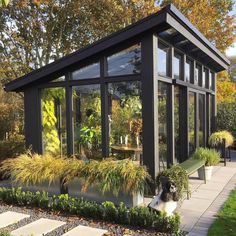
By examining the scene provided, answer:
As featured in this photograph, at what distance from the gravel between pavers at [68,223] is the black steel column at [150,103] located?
1717 mm

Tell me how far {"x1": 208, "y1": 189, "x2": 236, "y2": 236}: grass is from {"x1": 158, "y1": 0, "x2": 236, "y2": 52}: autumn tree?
1122 centimetres

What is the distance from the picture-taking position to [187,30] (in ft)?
23.4

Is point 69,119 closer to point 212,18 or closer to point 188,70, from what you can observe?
point 188,70

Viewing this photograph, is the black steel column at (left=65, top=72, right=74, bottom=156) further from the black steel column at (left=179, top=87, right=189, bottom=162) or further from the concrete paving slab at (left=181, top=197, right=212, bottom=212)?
the black steel column at (left=179, top=87, right=189, bottom=162)

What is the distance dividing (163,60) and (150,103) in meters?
1.28

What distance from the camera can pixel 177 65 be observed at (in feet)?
27.0

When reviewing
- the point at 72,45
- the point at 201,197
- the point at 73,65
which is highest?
the point at 72,45

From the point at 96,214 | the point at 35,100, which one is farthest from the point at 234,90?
the point at 96,214

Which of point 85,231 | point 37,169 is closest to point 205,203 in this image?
point 85,231

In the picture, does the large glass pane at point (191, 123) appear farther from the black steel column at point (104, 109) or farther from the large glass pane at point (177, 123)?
the black steel column at point (104, 109)

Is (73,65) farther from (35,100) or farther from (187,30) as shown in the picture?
(187,30)

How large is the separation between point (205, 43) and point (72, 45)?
9.68m

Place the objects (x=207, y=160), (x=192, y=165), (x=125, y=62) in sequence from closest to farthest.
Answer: (x=125, y=62)
(x=192, y=165)
(x=207, y=160)

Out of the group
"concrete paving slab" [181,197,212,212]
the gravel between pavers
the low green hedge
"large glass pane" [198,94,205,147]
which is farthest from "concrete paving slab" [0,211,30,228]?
"large glass pane" [198,94,205,147]
